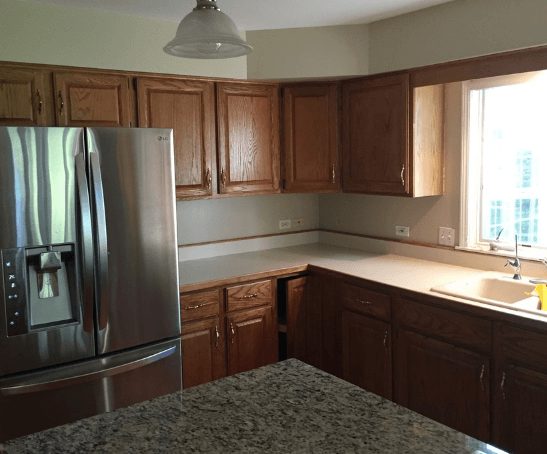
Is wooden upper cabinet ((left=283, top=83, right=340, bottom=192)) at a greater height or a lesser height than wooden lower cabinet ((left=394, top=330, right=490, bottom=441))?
greater

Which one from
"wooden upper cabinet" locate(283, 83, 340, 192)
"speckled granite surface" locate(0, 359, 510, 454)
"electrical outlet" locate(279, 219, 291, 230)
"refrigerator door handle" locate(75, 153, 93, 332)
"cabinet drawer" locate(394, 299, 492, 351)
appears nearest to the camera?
A: "speckled granite surface" locate(0, 359, 510, 454)

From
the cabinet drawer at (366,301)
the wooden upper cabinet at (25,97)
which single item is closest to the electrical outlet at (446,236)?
the cabinet drawer at (366,301)

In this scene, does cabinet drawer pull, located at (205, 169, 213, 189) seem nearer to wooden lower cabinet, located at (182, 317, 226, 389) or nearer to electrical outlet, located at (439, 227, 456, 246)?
wooden lower cabinet, located at (182, 317, 226, 389)

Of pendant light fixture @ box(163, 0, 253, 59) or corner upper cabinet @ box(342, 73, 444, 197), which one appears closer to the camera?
pendant light fixture @ box(163, 0, 253, 59)

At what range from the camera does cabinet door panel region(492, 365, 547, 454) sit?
91.4 inches

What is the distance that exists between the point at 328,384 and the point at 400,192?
1.96m

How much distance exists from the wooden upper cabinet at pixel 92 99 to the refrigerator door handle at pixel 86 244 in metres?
0.61

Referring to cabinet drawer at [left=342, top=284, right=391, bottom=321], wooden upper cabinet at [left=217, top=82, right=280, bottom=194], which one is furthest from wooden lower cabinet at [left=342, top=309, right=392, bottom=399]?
wooden upper cabinet at [left=217, top=82, right=280, bottom=194]

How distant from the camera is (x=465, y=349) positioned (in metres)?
2.60

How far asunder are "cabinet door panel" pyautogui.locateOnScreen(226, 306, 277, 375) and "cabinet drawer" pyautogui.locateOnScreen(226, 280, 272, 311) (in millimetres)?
45

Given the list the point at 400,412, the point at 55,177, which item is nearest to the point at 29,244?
the point at 55,177

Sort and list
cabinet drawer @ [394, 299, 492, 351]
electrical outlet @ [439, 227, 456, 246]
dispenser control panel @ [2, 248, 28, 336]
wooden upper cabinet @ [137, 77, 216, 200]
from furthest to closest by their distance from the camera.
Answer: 1. electrical outlet @ [439, 227, 456, 246]
2. wooden upper cabinet @ [137, 77, 216, 200]
3. cabinet drawer @ [394, 299, 492, 351]
4. dispenser control panel @ [2, 248, 28, 336]

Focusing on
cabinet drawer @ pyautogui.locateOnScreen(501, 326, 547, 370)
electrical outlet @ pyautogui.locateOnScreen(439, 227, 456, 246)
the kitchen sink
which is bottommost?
cabinet drawer @ pyautogui.locateOnScreen(501, 326, 547, 370)

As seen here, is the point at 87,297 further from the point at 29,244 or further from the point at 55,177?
the point at 55,177
